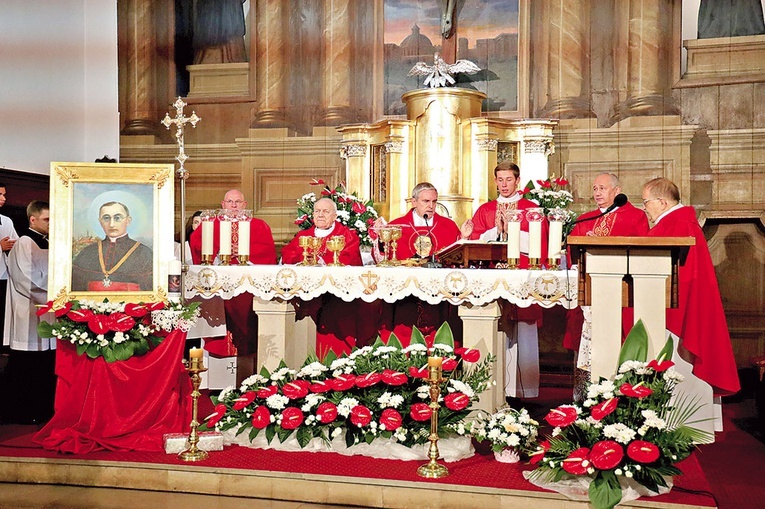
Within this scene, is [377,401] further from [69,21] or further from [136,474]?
[69,21]

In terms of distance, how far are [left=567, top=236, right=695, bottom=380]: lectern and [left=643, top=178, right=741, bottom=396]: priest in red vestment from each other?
0.85 meters

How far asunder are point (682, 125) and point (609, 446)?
4.87 meters

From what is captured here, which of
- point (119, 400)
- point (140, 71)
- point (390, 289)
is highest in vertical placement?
point (140, 71)

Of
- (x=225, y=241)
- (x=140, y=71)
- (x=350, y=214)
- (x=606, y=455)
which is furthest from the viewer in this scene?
(x=140, y=71)

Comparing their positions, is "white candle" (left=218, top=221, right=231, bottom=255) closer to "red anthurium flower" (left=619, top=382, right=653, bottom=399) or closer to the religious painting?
"red anthurium flower" (left=619, top=382, right=653, bottom=399)

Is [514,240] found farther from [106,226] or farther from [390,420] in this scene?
[106,226]

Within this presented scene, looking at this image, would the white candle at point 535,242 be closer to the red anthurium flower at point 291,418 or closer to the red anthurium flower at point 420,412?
the red anthurium flower at point 420,412

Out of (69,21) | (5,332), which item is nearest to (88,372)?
(5,332)

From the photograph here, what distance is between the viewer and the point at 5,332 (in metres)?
5.93

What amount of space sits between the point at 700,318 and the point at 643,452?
1.62 m

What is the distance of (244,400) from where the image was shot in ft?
16.1

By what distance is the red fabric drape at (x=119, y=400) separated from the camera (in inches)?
193

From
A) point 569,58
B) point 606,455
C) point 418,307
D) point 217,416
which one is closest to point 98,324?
point 217,416

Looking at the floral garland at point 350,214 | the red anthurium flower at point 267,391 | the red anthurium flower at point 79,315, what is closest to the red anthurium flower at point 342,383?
the red anthurium flower at point 267,391
